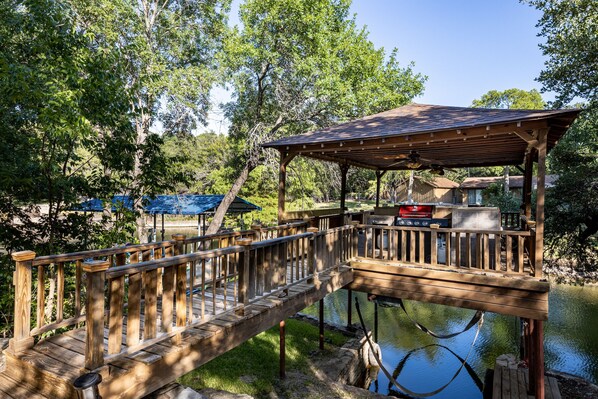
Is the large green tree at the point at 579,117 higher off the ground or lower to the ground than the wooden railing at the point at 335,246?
higher

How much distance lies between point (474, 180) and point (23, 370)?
37.0m

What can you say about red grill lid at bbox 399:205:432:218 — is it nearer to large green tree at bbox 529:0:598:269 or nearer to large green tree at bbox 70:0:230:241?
large green tree at bbox 70:0:230:241

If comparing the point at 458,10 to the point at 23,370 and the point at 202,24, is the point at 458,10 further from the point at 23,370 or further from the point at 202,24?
the point at 23,370

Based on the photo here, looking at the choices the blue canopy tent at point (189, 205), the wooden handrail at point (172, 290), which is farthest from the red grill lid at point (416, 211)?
the blue canopy tent at point (189, 205)

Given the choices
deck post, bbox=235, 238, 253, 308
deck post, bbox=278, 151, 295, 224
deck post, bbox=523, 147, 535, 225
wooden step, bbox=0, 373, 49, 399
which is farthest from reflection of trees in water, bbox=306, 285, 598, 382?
wooden step, bbox=0, 373, 49, 399

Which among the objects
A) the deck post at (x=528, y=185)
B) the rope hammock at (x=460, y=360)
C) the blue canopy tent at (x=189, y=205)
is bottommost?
the rope hammock at (x=460, y=360)

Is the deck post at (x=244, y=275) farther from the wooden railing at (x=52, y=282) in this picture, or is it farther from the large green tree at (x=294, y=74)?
the large green tree at (x=294, y=74)

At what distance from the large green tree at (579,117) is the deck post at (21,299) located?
549 inches

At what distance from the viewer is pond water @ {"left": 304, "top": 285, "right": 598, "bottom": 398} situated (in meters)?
9.06

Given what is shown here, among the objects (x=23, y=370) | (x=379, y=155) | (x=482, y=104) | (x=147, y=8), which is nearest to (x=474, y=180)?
(x=482, y=104)

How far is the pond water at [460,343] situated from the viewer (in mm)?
9062

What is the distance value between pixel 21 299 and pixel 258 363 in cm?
495

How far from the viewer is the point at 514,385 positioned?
6266 millimetres

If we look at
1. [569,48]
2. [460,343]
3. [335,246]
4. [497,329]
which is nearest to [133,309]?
[335,246]
